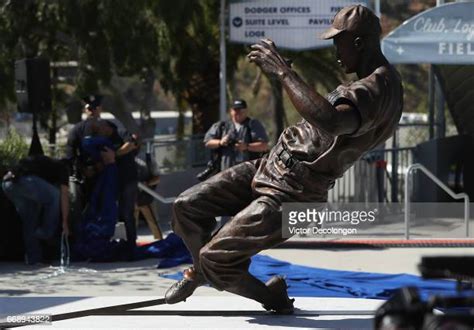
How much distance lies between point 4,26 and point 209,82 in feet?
13.3

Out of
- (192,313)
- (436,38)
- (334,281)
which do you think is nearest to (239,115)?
(334,281)

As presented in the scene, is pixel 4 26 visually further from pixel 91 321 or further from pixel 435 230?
pixel 91 321

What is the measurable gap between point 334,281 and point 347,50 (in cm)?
403

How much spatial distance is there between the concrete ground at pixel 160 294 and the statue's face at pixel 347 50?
1354mm

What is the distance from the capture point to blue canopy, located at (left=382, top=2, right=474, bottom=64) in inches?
586

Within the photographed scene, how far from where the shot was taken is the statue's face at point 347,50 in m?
6.72

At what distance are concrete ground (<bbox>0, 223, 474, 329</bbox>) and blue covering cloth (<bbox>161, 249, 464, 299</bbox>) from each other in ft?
0.98

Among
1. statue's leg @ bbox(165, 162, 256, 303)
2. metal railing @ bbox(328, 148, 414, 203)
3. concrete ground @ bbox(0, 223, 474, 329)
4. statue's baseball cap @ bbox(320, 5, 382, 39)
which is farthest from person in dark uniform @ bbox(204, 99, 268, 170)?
statue's baseball cap @ bbox(320, 5, 382, 39)

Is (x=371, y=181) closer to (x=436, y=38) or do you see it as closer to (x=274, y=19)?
(x=436, y=38)

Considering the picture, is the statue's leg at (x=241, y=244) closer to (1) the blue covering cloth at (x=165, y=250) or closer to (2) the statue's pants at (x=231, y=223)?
(2) the statue's pants at (x=231, y=223)

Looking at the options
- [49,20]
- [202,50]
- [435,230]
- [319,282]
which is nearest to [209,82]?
[202,50]

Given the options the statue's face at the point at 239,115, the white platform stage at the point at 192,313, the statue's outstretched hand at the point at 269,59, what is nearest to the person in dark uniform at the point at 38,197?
the statue's face at the point at 239,115

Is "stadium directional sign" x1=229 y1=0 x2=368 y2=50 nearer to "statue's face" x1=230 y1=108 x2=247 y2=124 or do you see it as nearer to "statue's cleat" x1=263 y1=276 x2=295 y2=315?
"statue's face" x1=230 y1=108 x2=247 y2=124

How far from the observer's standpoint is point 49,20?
17953 millimetres
